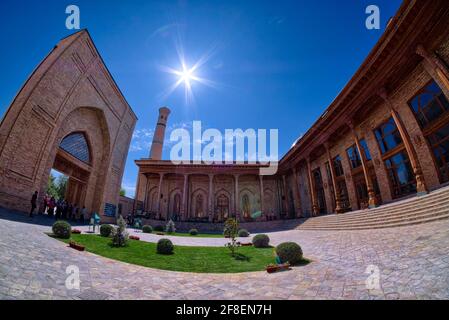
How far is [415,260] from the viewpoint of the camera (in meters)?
3.98

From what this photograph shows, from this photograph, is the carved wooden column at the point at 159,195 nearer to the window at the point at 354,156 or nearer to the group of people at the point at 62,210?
the group of people at the point at 62,210

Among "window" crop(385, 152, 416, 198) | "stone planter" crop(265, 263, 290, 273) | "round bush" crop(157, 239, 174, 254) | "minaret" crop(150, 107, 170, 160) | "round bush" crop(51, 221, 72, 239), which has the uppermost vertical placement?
"minaret" crop(150, 107, 170, 160)

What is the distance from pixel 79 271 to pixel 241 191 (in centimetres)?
2526

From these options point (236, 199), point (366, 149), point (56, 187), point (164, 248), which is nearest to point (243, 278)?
point (164, 248)

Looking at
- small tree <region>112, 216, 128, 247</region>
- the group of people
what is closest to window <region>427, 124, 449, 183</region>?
small tree <region>112, 216, 128, 247</region>

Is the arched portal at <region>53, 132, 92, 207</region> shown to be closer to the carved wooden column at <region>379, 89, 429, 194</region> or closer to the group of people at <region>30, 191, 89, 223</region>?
the group of people at <region>30, 191, 89, 223</region>

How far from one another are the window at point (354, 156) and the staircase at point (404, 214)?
5431 mm

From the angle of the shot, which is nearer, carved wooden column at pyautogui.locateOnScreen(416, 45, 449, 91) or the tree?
carved wooden column at pyautogui.locateOnScreen(416, 45, 449, 91)

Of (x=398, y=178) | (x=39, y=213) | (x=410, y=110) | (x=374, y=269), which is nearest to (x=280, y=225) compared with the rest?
(x=398, y=178)

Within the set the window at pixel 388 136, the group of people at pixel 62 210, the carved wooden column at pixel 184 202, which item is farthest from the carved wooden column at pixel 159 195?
the window at pixel 388 136

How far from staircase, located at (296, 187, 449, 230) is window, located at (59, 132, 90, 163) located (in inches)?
817

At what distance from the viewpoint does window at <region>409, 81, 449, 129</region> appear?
9.54 metres
